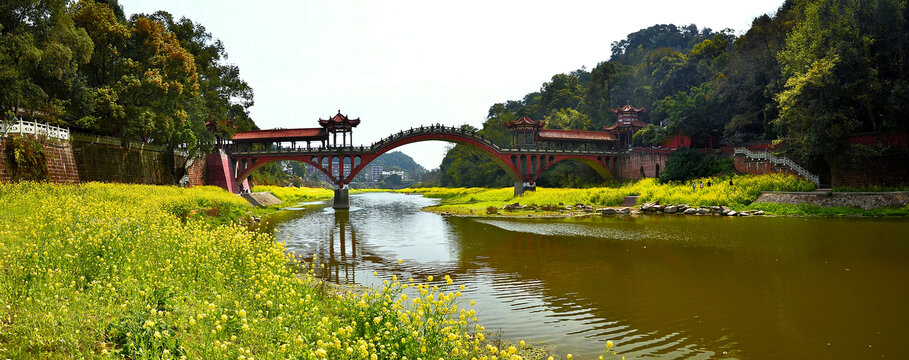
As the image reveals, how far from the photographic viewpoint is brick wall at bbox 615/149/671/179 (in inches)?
2119

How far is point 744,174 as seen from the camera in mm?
42625

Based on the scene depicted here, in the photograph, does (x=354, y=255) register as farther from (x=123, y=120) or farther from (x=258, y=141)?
(x=258, y=141)

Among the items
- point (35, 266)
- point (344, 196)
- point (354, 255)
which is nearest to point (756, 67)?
point (344, 196)

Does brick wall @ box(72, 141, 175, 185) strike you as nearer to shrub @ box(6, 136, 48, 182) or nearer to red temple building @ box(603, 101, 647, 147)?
shrub @ box(6, 136, 48, 182)

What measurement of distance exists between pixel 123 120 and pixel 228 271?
92.5 feet

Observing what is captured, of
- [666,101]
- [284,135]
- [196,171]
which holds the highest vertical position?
[666,101]

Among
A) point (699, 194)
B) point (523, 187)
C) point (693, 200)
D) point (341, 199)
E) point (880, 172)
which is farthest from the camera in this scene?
point (523, 187)

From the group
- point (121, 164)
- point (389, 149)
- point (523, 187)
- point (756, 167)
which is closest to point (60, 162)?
point (121, 164)

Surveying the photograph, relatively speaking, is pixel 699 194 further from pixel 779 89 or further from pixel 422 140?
pixel 422 140

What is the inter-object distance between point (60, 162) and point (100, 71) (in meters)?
9.12

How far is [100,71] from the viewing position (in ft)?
105

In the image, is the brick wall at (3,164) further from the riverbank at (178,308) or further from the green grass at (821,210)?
the green grass at (821,210)

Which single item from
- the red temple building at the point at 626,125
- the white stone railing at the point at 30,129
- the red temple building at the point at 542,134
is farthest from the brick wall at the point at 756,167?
the white stone railing at the point at 30,129

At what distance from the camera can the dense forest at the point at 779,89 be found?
30953 millimetres
